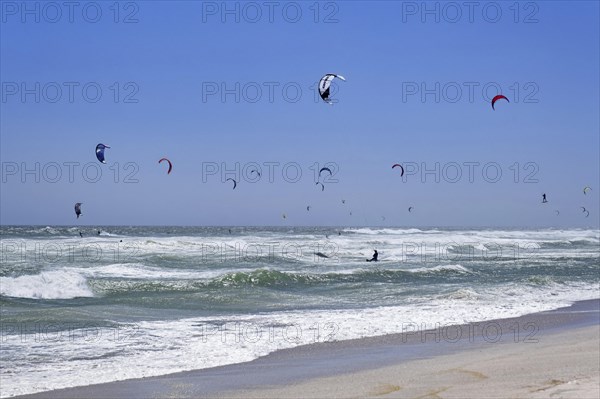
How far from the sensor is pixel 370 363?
730cm

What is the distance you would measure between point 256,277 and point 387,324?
8471 millimetres

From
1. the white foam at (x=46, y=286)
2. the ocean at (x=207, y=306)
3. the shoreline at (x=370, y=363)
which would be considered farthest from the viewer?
the white foam at (x=46, y=286)

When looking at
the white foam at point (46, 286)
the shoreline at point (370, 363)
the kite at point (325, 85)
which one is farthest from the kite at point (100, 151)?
the shoreline at point (370, 363)

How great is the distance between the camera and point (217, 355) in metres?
7.82

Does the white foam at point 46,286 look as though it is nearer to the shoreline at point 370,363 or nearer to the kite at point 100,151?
the kite at point 100,151

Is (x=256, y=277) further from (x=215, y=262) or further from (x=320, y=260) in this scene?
(x=320, y=260)

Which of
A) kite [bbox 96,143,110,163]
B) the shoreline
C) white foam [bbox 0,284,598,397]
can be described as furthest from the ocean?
kite [bbox 96,143,110,163]

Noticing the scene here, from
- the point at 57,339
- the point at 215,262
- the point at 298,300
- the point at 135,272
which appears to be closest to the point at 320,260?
the point at 215,262

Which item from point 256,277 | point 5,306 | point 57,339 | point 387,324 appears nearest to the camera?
point 57,339

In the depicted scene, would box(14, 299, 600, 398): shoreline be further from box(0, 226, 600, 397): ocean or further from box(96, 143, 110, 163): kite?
box(96, 143, 110, 163): kite

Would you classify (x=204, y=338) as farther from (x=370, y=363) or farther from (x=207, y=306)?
(x=207, y=306)

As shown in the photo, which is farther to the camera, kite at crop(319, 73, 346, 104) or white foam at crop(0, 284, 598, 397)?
kite at crop(319, 73, 346, 104)

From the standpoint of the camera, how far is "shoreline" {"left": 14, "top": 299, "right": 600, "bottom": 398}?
5957 mm

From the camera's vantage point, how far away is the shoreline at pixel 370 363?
5.96 m
